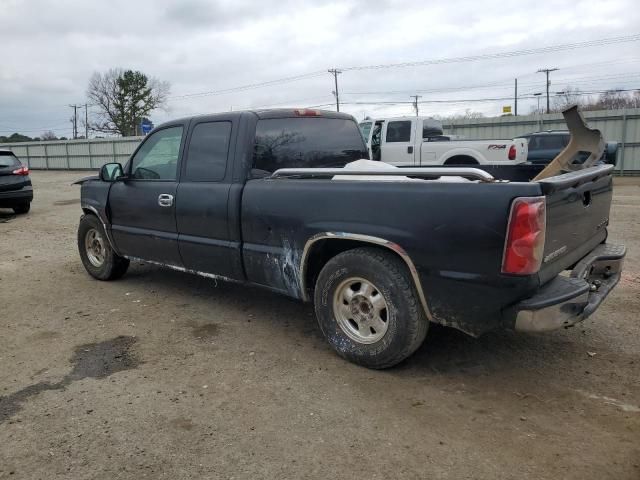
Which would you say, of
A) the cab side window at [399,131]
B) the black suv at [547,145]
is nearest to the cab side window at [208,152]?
the cab side window at [399,131]

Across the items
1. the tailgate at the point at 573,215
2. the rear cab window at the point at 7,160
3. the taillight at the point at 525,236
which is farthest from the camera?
the rear cab window at the point at 7,160

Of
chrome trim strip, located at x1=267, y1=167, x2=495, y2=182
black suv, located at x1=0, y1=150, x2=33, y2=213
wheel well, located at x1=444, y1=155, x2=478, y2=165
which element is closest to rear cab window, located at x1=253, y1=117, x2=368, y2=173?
chrome trim strip, located at x1=267, y1=167, x2=495, y2=182

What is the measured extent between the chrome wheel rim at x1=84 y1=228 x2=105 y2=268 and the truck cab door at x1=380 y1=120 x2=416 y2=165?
8741 millimetres

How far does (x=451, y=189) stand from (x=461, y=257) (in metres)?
0.41

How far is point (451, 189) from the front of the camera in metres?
3.15

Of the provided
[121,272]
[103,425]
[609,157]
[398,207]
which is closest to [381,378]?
[398,207]

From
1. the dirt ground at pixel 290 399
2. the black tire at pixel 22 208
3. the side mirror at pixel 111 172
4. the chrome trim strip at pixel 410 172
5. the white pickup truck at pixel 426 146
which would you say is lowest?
the dirt ground at pixel 290 399

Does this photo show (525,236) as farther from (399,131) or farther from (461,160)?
(399,131)

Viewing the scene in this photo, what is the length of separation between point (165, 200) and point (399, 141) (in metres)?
9.56

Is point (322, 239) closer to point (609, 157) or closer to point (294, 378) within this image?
point (294, 378)

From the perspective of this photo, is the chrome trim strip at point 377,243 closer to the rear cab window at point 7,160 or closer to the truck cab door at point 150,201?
the truck cab door at point 150,201

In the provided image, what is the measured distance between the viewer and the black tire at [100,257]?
6137mm

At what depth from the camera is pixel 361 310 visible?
3.73m

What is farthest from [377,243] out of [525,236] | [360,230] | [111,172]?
[111,172]
